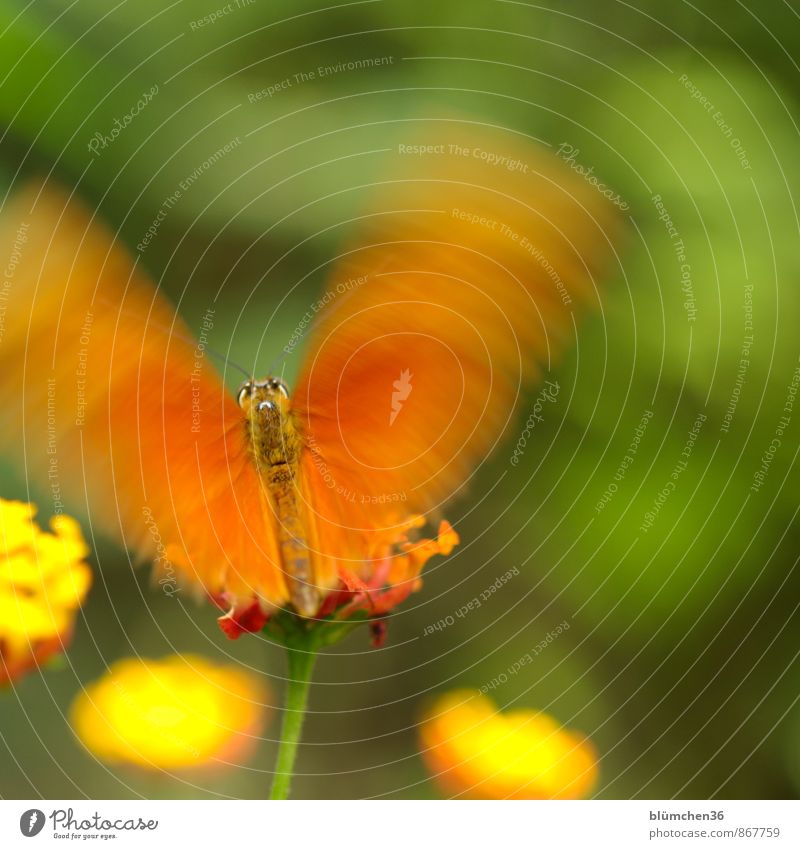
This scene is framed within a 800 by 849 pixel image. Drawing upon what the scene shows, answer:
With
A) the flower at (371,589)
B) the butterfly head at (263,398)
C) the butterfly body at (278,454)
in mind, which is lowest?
the flower at (371,589)

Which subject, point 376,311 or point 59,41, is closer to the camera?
point 376,311

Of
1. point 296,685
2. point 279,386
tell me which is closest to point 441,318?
point 279,386

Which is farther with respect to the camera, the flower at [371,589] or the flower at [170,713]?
the flower at [170,713]

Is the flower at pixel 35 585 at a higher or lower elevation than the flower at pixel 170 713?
higher

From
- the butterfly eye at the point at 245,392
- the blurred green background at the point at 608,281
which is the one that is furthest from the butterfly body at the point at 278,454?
the blurred green background at the point at 608,281

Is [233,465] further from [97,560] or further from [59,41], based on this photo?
[59,41]

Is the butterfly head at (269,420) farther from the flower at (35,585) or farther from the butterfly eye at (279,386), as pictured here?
the flower at (35,585)

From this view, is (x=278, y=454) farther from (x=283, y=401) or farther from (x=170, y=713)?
(x=170, y=713)
